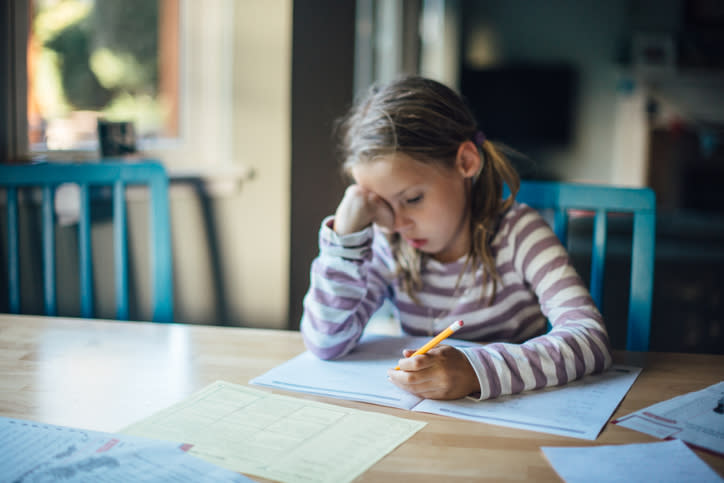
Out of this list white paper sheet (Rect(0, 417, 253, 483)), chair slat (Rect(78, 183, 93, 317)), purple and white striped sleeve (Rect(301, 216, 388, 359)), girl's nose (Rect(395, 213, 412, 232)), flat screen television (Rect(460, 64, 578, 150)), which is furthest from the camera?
flat screen television (Rect(460, 64, 578, 150))

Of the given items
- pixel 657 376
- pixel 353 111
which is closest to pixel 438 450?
pixel 657 376

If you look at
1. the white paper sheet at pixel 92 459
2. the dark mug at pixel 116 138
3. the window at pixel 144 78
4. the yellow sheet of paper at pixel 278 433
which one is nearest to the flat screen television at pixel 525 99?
the window at pixel 144 78

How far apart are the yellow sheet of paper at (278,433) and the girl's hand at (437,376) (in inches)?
3.0

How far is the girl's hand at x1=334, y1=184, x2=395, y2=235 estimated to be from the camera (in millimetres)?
1127

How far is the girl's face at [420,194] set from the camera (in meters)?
1.13

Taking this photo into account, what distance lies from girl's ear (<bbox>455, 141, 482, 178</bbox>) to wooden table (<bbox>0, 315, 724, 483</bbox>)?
392 millimetres

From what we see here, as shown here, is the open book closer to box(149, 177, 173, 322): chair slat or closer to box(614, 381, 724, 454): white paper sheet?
box(614, 381, 724, 454): white paper sheet

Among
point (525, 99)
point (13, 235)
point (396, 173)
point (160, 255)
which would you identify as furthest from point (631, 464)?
point (525, 99)

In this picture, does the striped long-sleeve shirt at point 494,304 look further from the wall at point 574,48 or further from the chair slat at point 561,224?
the wall at point 574,48

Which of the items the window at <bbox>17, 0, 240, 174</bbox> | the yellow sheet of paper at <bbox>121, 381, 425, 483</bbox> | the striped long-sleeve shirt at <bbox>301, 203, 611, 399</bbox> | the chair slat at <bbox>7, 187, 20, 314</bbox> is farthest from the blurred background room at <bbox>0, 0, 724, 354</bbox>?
the yellow sheet of paper at <bbox>121, 381, 425, 483</bbox>

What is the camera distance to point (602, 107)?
6.29 meters

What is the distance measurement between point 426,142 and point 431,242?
17 cm

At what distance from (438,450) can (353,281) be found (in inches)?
18.8

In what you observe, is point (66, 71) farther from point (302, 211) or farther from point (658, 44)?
point (658, 44)
